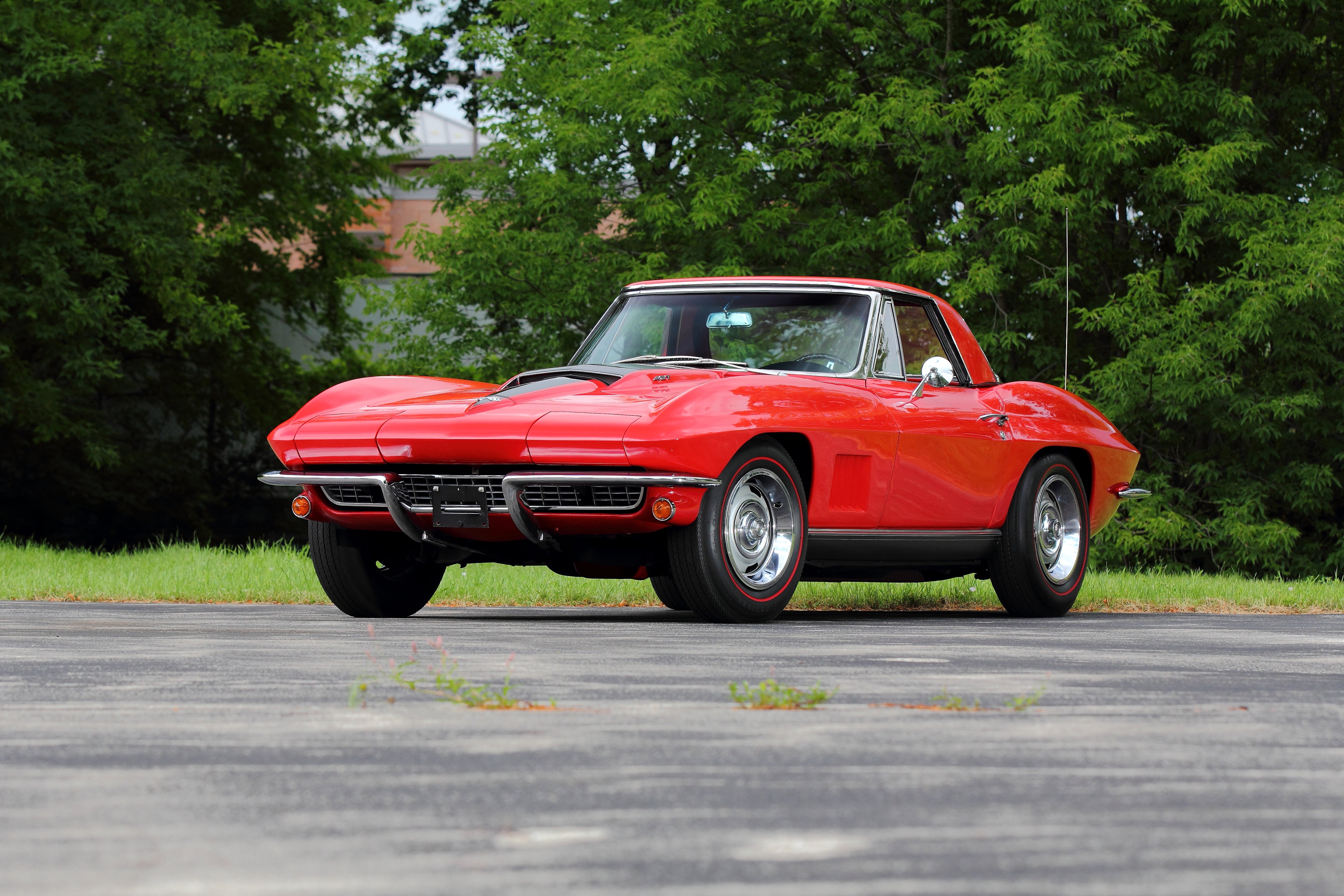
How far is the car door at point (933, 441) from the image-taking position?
872 centimetres

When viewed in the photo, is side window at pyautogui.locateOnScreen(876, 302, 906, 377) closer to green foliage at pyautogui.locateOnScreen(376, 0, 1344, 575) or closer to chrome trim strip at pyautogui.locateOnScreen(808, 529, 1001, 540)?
chrome trim strip at pyautogui.locateOnScreen(808, 529, 1001, 540)

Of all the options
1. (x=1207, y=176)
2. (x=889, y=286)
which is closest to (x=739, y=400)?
(x=889, y=286)

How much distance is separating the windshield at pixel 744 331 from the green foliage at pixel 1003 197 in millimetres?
10555

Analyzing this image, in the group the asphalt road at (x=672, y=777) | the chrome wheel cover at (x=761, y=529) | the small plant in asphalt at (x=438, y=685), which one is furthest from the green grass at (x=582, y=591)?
the small plant in asphalt at (x=438, y=685)

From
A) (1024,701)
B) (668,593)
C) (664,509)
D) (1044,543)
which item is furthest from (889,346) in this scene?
(1024,701)

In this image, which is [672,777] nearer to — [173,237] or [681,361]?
[681,361]

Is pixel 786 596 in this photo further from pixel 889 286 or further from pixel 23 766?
pixel 23 766

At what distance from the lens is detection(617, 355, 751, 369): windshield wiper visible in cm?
869

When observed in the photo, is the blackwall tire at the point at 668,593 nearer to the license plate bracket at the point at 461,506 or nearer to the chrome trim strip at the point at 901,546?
the chrome trim strip at the point at 901,546

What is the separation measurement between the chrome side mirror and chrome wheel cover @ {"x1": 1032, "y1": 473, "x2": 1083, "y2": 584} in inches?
43.5

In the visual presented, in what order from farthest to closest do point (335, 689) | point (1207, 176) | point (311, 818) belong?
point (1207, 176), point (335, 689), point (311, 818)

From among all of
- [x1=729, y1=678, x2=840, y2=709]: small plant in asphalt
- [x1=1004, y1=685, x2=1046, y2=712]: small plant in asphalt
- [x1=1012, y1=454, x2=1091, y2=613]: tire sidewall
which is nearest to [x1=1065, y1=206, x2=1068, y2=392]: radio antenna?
[x1=1012, y1=454, x2=1091, y2=613]: tire sidewall

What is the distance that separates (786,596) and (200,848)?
5.17m

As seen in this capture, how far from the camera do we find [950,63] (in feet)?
72.0
